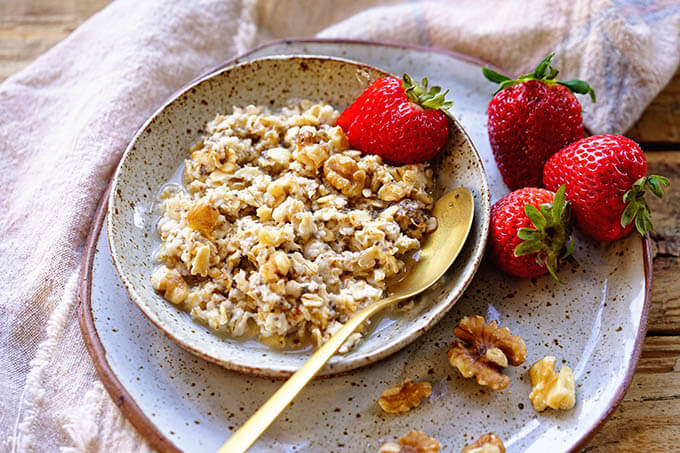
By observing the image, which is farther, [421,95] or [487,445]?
[421,95]

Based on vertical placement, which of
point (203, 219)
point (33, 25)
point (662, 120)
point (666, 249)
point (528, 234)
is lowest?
point (666, 249)

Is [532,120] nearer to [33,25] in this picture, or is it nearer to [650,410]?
[650,410]

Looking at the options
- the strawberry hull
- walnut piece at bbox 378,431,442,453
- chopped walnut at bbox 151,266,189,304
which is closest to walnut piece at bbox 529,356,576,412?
walnut piece at bbox 378,431,442,453

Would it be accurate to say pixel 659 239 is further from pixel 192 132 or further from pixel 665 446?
pixel 192 132

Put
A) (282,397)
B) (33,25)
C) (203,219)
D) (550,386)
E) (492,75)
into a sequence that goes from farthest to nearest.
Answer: (33,25) → (492,75) → (203,219) → (550,386) → (282,397)

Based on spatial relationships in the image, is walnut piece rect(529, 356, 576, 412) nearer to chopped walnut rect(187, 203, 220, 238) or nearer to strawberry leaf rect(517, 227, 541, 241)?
strawberry leaf rect(517, 227, 541, 241)

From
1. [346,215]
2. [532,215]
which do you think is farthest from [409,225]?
[532,215]

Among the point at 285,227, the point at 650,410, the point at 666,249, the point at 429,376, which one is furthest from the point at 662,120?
the point at 285,227

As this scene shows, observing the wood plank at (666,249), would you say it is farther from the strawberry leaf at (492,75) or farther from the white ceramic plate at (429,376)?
the strawberry leaf at (492,75)
